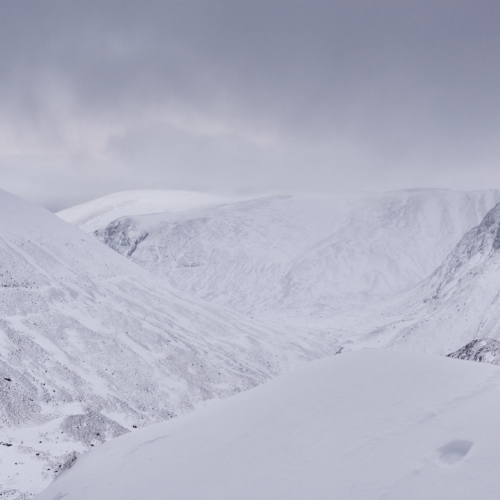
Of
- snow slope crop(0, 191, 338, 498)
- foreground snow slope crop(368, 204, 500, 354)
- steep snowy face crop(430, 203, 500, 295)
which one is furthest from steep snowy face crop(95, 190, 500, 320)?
snow slope crop(0, 191, 338, 498)

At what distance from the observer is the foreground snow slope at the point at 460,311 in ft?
176

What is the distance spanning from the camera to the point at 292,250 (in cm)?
14275

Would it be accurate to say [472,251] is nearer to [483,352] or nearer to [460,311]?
[460,311]

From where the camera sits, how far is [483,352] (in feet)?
102

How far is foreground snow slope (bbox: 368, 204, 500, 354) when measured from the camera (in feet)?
176

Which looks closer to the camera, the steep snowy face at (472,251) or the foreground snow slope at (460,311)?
the foreground snow slope at (460,311)

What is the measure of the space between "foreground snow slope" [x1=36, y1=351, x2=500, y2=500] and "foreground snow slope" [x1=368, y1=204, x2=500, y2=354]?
3222 centimetres

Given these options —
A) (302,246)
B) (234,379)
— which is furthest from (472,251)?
(234,379)

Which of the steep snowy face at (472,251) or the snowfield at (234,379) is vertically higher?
the steep snowy face at (472,251)

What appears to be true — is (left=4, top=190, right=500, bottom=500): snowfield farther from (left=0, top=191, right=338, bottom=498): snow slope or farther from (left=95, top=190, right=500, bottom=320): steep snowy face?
(left=95, top=190, right=500, bottom=320): steep snowy face

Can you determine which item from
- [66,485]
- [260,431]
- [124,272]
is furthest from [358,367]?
[124,272]

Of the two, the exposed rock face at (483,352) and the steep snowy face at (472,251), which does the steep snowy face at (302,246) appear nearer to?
the steep snowy face at (472,251)

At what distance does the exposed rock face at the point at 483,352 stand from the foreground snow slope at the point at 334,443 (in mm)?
22164

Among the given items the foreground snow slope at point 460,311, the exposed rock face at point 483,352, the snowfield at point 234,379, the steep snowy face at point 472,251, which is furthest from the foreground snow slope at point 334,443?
the steep snowy face at point 472,251
